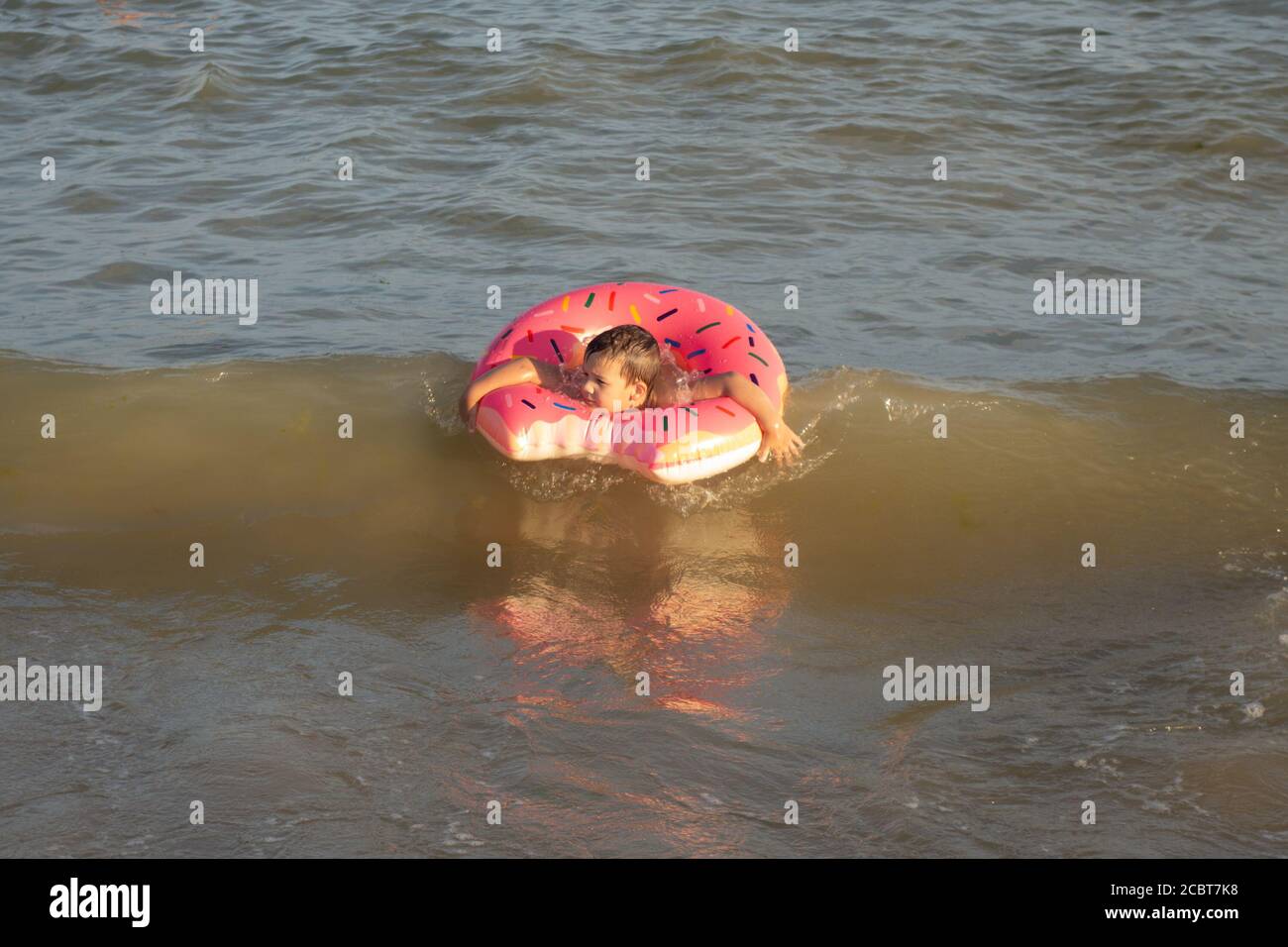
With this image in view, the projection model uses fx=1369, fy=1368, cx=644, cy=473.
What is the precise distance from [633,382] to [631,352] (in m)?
0.13

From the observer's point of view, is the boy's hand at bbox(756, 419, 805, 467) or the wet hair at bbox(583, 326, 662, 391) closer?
the wet hair at bbox(583, 326, 662, 391)

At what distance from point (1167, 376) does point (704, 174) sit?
430 centimetres

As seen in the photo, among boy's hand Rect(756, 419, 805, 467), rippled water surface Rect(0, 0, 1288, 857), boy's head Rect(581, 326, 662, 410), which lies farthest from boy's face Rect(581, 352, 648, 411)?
boy's hand Rect(756, 419, 805, 467)

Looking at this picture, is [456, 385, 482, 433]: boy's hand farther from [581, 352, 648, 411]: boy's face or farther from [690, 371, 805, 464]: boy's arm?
[690, 371, 805, 464]: boy's arm

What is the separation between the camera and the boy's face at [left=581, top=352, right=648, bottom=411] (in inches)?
222

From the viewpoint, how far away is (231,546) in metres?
5.36

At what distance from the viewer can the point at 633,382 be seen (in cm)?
568

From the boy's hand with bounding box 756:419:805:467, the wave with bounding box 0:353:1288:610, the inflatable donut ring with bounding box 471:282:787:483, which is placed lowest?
the wave with bounding box 0:353:1288:610

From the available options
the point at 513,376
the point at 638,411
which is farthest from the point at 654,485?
the point at 513,376

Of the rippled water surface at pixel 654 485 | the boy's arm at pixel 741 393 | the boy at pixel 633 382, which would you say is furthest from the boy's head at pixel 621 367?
the rippled water surface at pixel 654 485

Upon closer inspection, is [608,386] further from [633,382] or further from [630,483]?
[630,483]

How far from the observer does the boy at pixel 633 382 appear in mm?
5656

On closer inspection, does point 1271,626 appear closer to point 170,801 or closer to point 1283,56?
point 170,801

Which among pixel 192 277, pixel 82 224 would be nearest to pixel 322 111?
pixel 82 224
